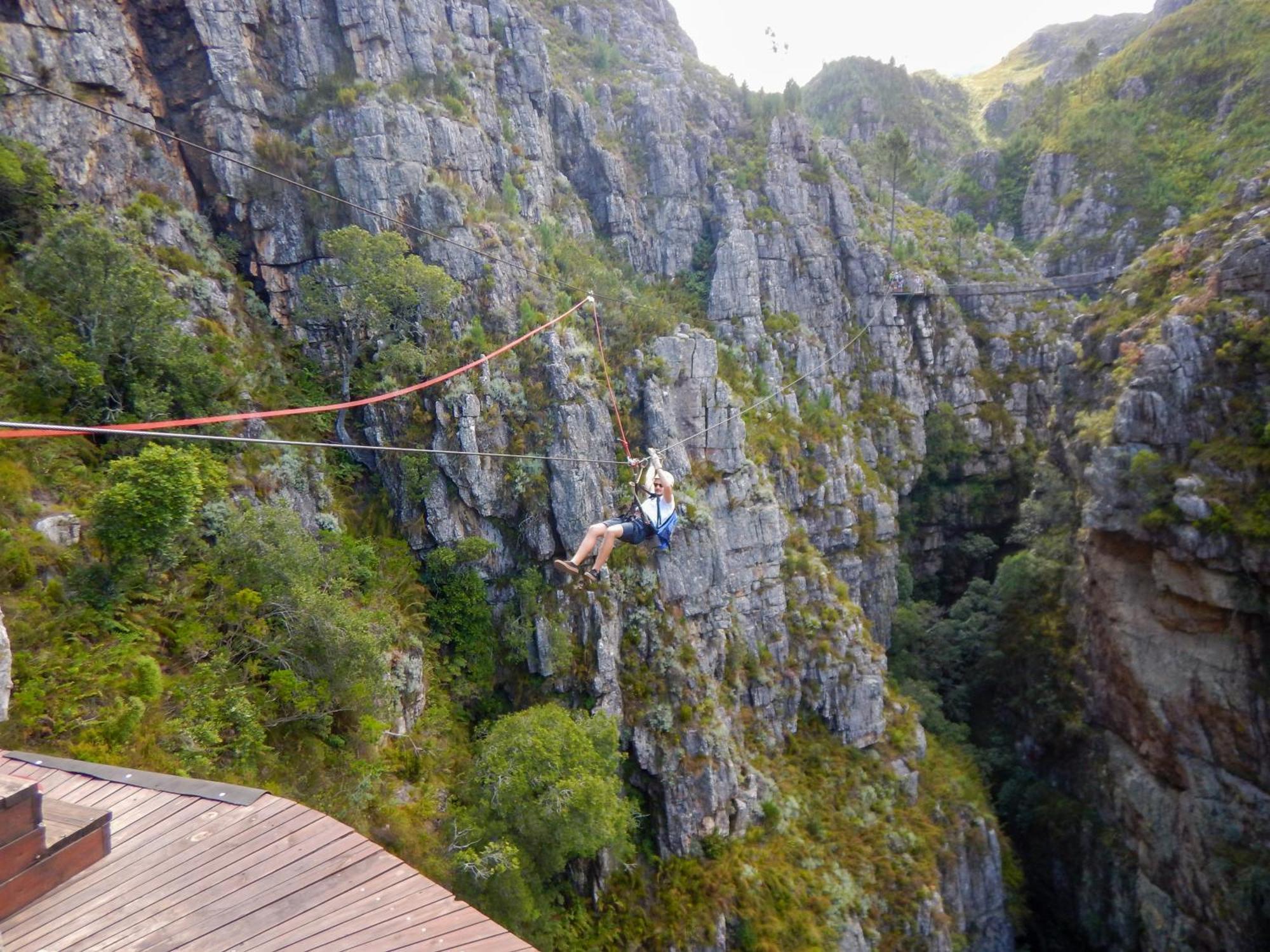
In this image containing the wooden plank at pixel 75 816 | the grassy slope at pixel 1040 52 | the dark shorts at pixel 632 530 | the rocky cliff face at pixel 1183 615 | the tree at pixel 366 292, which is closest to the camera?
the wooden plank at pixel 75 816

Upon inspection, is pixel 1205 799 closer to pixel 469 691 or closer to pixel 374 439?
pixel 469 691

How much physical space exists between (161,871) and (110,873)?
43 cm

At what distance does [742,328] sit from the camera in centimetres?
3161

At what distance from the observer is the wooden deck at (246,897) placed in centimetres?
389

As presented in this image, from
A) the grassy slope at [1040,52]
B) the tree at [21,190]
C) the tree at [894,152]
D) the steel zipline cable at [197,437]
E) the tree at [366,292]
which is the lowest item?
the steel zipline cable at [197,437]

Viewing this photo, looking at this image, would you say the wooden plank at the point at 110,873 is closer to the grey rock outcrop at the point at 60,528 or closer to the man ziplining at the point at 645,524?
the man ziplining at the point at 645,524

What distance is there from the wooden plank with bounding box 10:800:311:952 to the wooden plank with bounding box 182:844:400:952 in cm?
56

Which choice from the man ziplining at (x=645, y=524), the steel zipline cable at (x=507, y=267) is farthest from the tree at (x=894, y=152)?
the man ziplining at (x=645, y=524)

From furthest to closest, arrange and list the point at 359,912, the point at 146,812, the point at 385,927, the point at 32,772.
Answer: the point at 32,772
the point at 146,812
the point at 359,912
the point at 385,927

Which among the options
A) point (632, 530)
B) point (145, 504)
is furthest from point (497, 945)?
point (145, 504)

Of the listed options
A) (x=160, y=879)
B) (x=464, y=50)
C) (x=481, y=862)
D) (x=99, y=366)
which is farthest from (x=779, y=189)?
(x=160, y=879)

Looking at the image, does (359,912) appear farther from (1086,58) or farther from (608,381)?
(1086,58)

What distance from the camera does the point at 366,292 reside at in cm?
1967

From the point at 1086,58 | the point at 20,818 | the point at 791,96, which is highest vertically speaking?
the point at 1086,58
